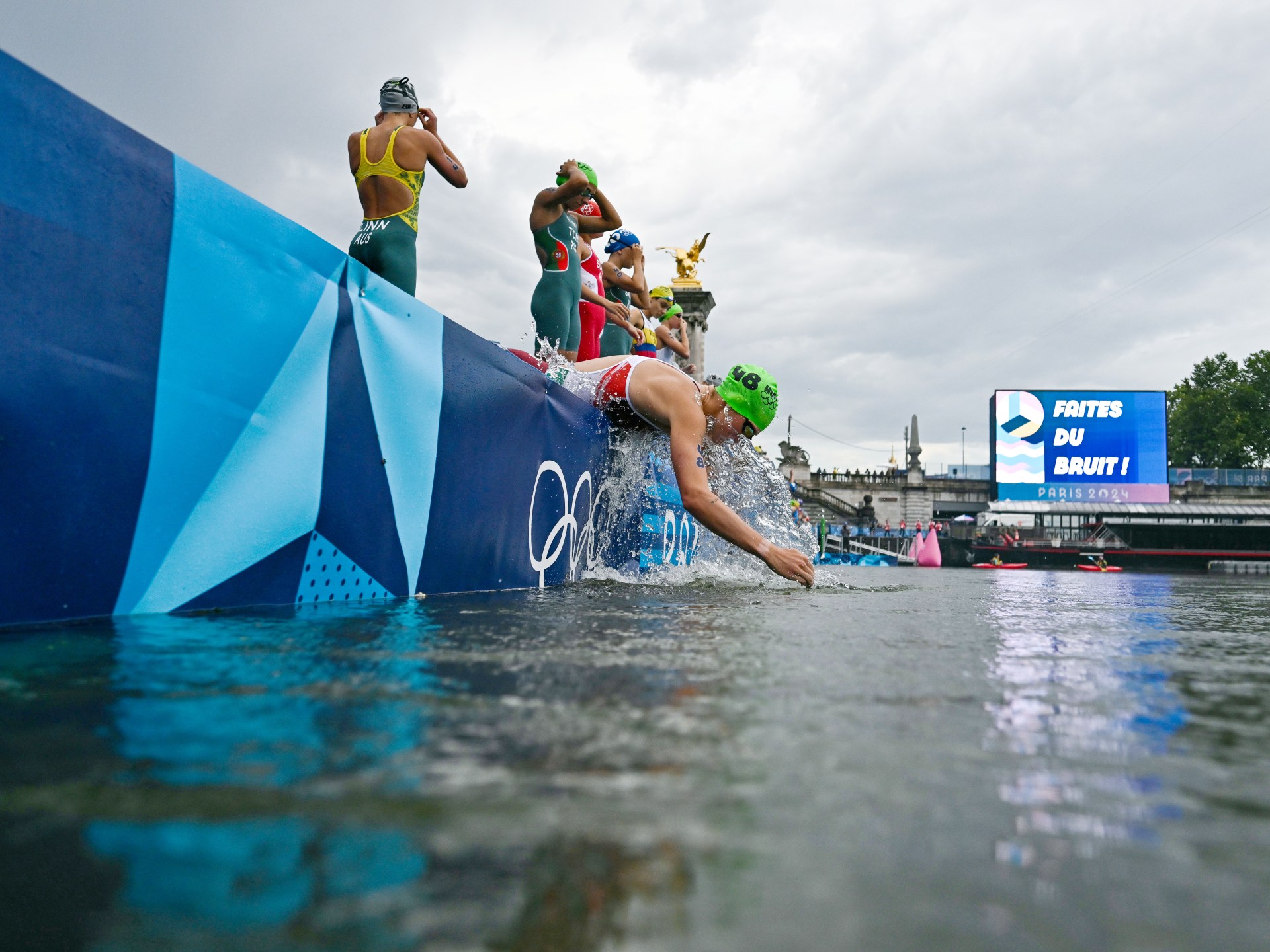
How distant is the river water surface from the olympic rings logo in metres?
2.43

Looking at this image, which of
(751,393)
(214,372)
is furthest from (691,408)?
(214,372)

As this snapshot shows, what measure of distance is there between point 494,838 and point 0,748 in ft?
1.72

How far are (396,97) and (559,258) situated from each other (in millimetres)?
1369

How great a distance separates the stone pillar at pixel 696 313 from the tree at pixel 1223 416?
39.0 m

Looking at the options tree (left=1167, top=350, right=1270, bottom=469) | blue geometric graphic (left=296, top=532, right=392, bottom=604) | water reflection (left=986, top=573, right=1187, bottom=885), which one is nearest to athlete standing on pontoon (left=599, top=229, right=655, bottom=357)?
blue geometric graphic (left=296, top=532, right=392, bottom=604)

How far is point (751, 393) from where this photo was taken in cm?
427

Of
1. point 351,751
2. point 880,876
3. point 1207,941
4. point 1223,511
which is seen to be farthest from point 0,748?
point 1223,511

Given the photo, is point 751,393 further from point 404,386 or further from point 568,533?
point 404,386

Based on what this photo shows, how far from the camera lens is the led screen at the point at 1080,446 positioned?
1136 inches

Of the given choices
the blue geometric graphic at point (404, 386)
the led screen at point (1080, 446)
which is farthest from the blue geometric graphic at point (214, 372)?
the led screen at point (1080, 446)

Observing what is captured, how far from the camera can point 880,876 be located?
49 cm

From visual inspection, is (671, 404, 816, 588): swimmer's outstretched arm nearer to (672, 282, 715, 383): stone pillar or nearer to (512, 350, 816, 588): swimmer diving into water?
(512, 350, 816, 588): swimmer diving into water

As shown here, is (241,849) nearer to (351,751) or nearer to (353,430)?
(351,751)

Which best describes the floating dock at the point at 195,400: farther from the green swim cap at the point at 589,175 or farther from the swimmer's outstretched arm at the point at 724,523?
the green swim cap at the point at 589,175
